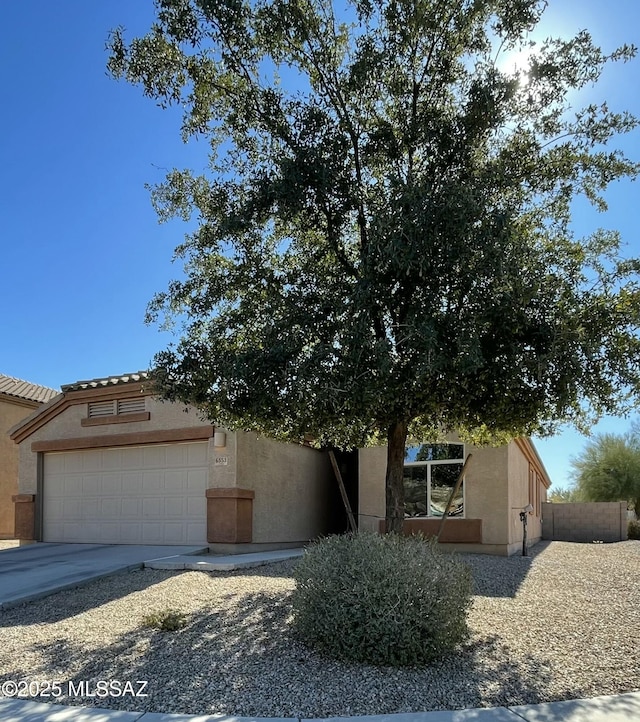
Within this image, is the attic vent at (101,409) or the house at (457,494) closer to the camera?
the house at (457,494)

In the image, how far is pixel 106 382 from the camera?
1548 cm

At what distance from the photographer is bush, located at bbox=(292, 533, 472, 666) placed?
5762 mm

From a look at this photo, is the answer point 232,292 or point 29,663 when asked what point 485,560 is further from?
point 29,663

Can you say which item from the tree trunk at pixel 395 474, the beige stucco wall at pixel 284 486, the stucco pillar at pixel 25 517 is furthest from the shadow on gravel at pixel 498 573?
the stucco pillar at pixel 25 517

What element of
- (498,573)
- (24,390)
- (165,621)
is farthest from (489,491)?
(24,390)

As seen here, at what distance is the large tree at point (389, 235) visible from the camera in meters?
7.01

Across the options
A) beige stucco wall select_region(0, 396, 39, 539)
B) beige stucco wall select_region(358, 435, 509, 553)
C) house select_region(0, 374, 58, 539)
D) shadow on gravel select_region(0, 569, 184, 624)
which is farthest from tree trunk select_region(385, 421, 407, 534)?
beige stucco wall select_region(0, 396, 39, 539)

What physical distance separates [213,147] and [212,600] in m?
6.30

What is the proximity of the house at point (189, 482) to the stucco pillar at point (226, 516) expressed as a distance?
0.07ft

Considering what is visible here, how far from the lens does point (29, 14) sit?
34.7 feet

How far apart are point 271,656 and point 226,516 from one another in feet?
24.6

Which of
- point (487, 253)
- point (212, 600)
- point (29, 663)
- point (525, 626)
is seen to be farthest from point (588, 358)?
point (29, 663)

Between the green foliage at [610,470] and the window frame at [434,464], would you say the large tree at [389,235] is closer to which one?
the window frame at [434,464]

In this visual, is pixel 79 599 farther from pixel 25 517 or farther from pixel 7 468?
pixel 7 468
